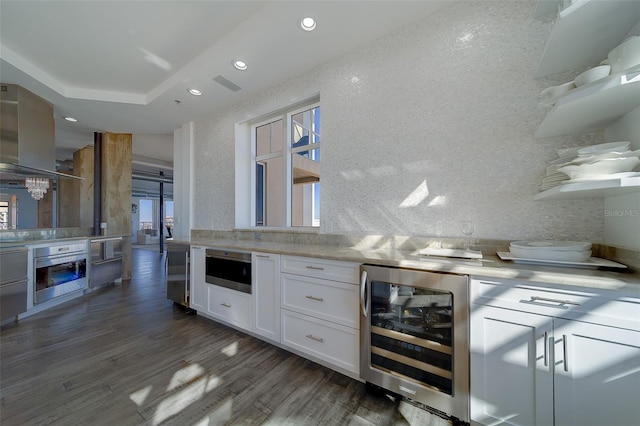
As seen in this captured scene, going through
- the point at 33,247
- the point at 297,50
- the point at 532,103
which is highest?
the point at 297,50

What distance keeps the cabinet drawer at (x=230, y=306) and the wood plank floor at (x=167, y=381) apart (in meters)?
0.16

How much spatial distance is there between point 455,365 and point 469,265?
55cm

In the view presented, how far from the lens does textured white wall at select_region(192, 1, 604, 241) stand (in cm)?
157

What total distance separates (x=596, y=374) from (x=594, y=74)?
1342 mm

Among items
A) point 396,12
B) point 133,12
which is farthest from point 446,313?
point 133,12

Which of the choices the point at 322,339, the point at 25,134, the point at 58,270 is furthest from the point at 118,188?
the point at 322,339

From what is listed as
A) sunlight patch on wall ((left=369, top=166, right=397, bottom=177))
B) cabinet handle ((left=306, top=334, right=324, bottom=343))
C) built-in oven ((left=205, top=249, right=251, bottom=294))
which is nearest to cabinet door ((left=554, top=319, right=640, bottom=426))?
cabinet handle ((left=306, top=334, right=324, bottom=343))

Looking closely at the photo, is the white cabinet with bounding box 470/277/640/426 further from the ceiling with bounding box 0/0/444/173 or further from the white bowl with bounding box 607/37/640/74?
the ceiling with bounding box 0/0/444/173

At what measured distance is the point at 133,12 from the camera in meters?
2.10

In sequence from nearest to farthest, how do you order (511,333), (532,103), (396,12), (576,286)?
(576,286), (511,333), (532,103), (396,12)

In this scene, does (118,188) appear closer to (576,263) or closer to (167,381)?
(167,381)

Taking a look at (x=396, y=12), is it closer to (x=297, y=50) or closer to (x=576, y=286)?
(x=297, y=50)

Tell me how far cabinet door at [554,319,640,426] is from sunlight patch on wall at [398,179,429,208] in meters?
1.10

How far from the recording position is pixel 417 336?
4.64 ft
